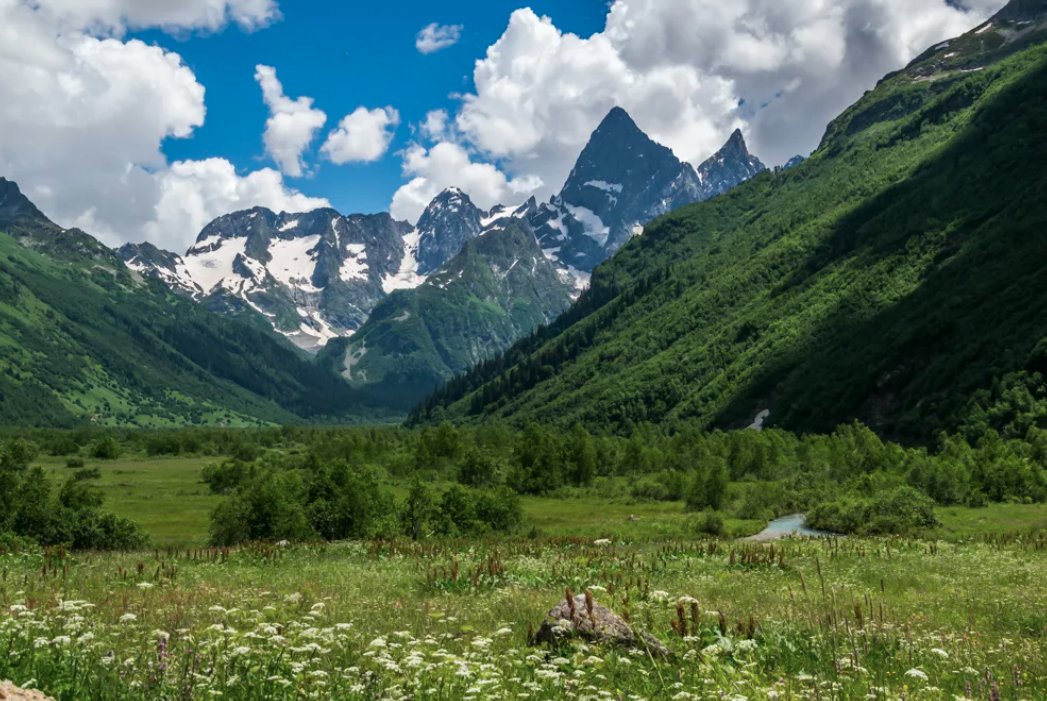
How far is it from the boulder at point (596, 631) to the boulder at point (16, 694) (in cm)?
680

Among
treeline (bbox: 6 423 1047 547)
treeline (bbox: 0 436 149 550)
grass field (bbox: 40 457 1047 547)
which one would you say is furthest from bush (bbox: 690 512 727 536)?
treeline (bbox: 0 436 149 550)

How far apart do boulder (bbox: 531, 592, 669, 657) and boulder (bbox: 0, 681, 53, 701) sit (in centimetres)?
680

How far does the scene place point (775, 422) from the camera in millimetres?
176375

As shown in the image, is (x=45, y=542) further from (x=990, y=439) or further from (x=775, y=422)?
(x=775, y=422)

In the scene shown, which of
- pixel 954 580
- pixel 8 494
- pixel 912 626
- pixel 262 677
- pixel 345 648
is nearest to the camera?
pixel 262 677

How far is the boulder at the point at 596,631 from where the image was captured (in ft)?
38.5

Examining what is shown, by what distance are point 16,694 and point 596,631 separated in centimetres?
778

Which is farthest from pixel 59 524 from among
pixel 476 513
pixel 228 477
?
pixel 228 477

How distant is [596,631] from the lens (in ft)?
38.4

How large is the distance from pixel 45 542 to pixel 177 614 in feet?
145

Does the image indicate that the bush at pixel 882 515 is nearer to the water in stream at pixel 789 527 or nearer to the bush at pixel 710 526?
the water in stream at pixel 789 527

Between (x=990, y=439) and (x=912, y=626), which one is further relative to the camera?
(x=990, y=439)

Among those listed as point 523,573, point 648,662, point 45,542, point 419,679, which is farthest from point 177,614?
point 45,542

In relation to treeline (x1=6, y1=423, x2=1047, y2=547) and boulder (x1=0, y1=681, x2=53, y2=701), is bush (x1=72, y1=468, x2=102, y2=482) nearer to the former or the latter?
treeline (x1=6, y1=423, x2=1047, y2=547)
